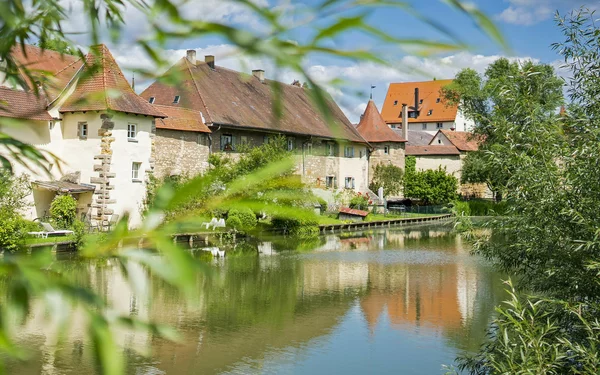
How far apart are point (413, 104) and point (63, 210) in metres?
63.1

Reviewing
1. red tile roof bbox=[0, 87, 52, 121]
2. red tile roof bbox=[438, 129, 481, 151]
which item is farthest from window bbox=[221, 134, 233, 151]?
red tile roof bbox=[438, 129, 481, 151]

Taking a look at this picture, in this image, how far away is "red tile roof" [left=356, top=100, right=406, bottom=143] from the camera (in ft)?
153

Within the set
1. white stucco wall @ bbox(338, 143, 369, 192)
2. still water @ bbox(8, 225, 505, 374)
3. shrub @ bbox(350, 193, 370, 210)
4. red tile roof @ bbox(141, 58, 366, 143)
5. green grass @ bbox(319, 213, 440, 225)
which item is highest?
red tile roof @ bbox(141, 58, 366, 143)

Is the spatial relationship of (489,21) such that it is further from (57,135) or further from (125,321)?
(57,135)

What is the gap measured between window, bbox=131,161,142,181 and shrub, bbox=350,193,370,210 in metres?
17.5

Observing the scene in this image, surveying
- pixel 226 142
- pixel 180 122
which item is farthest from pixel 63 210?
pixel 226 142

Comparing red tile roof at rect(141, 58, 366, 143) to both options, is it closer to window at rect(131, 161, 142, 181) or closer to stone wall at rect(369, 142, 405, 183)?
window at rect(131, 161, 142, 181)

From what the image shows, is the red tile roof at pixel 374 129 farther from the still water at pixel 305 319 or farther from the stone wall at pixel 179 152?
the still water at pixel 305 319

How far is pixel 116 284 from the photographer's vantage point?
51.3ft

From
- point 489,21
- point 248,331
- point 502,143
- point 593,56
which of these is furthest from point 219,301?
point 489,21

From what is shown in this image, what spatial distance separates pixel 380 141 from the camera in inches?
1836

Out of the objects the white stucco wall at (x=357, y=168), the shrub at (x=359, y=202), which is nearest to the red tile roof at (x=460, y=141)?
the white stucco wall at (x=357, y=168)

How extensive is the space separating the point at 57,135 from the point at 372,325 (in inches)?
622

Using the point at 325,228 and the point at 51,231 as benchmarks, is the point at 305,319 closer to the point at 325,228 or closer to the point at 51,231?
the point at 51,231
